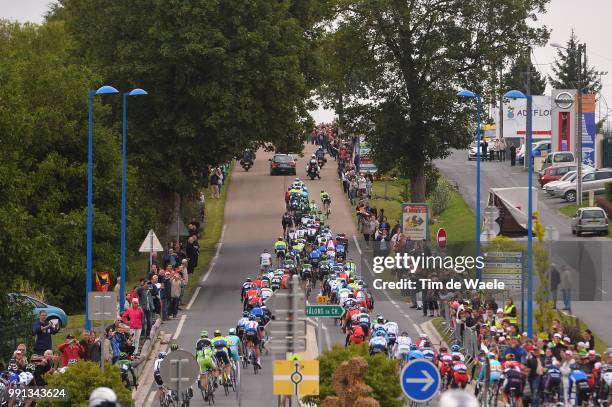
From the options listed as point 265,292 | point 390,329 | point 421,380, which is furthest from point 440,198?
point 421,380

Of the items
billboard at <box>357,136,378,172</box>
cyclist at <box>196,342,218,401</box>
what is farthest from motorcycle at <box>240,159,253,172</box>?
cyclist at <box>196,342,218,401</box>

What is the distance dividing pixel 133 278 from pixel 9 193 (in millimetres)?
16634

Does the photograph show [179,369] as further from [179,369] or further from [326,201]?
[326,201]

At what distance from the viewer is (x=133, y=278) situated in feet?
182

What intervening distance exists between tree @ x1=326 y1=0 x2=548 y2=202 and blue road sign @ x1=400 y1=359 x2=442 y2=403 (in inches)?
1792

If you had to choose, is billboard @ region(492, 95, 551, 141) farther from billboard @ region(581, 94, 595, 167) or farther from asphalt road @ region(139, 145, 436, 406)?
billboard @ region(581, 94, 595, 167)

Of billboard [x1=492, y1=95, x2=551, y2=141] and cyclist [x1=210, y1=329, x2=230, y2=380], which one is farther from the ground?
billboard [x1=492, y1=95, x2=551, y2=141]

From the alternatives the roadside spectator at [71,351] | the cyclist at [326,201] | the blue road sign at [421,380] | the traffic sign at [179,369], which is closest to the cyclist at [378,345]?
the roadside spectator at [71,351]

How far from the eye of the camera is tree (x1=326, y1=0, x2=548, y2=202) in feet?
208

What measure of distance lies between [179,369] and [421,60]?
141ft

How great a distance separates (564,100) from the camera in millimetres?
80625

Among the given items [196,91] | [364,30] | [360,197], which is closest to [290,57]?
[196,91]

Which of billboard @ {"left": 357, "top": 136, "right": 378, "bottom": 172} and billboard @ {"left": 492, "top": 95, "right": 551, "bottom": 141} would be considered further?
billboard @ {"left": 492, "top": 95, "right": 551, "bottom": 141}

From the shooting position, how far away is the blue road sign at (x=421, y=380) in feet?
58.6
